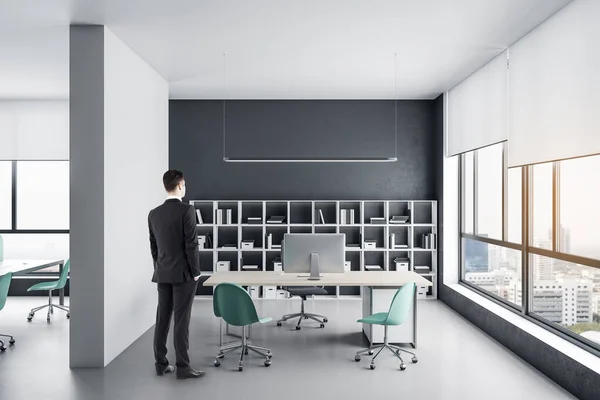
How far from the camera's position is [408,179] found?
8195 millimetres

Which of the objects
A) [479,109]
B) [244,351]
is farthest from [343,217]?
[244,351]

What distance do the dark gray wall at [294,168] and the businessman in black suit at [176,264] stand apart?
12.6 feet

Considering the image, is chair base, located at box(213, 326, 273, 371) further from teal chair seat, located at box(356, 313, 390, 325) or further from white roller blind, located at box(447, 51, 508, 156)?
→ white roller blind, located at box(447, 51, 508, 156)

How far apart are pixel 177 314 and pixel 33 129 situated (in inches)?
229

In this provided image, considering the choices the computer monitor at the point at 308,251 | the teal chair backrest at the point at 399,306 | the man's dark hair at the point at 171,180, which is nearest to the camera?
the man's dark hair at the point at 171,180

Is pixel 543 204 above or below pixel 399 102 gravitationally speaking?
below

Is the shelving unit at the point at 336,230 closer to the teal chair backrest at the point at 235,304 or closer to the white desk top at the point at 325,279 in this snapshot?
the white desk top at the point at 325,279

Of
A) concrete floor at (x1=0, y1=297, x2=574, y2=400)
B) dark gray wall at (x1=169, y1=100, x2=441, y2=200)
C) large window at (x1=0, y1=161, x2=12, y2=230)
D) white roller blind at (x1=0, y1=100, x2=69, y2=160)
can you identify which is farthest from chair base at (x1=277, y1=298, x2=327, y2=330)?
large window at (x1=0, y1=161, x2=12, y2=230)

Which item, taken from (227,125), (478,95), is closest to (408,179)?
(478,95)

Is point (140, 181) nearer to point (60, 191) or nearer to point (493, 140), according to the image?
point (60, 191)

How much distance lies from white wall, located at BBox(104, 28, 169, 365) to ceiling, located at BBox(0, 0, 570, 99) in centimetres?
36

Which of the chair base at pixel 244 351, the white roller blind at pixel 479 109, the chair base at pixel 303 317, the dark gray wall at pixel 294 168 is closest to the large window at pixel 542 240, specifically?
the white roller blind at pixel 479 109

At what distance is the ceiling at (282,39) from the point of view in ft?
13.9

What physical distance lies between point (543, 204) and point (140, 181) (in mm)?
4659
